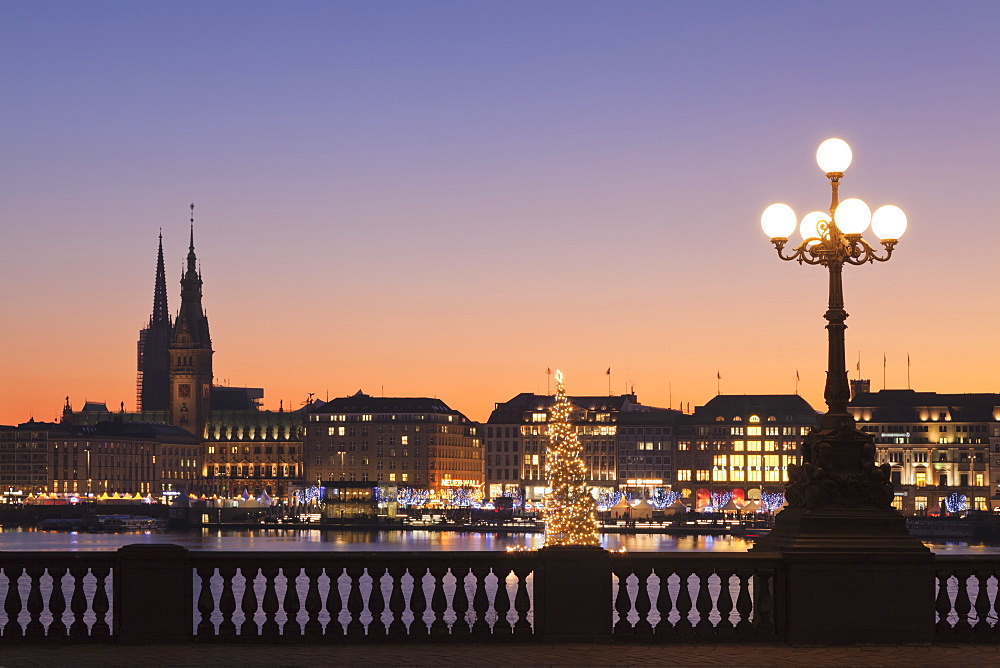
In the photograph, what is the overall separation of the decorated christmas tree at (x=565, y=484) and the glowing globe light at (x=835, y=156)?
49821 millimetres

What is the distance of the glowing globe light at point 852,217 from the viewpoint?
782 inches

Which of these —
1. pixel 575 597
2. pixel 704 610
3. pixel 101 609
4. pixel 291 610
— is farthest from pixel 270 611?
pixel 704 610

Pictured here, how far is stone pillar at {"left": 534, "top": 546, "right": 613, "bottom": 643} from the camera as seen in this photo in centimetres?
1800

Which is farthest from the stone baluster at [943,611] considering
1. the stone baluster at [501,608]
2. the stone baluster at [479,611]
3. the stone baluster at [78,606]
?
the stone baluster at [78,606]

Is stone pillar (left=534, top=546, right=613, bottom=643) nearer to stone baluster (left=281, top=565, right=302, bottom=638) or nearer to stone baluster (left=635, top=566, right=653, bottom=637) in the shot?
stone baluster (left=635, top=566, right=653, bottom=637)

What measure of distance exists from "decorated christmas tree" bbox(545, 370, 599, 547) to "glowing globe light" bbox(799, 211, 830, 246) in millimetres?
50239

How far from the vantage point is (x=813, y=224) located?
2012 centimetres

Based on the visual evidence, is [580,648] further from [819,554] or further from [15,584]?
[15,584]

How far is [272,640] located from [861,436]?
6.85 m

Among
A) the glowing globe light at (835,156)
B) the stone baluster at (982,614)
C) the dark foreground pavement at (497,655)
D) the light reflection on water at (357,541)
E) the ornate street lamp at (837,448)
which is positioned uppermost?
the glowing globe light at (835,156)

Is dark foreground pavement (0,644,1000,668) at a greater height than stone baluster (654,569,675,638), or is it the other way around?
stone baluster (654,569,675,638)

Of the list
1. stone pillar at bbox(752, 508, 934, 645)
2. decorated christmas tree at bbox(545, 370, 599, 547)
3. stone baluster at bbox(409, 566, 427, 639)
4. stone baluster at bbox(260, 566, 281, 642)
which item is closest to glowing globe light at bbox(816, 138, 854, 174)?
stone pillar at bbox(752, 508, 934, 645)

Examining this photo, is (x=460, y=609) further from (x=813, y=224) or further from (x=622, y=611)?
(x=813, y=224)

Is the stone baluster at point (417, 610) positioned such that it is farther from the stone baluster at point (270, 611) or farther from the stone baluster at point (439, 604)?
the stone baluster at point (270, 611)
